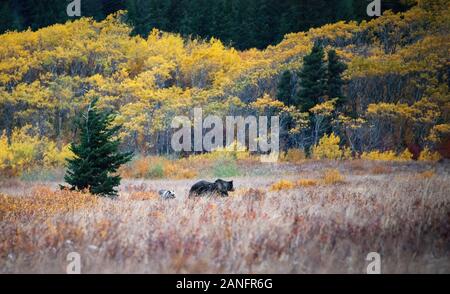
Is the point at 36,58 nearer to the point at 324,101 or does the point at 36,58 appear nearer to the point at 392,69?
the point at 324,101

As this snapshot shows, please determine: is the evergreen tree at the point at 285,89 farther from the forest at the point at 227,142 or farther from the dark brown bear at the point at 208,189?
the dark brown bear at the point at 208,189

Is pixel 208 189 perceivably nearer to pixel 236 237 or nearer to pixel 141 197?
pixel 141 197

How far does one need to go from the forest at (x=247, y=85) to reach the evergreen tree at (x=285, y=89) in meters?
0.11
